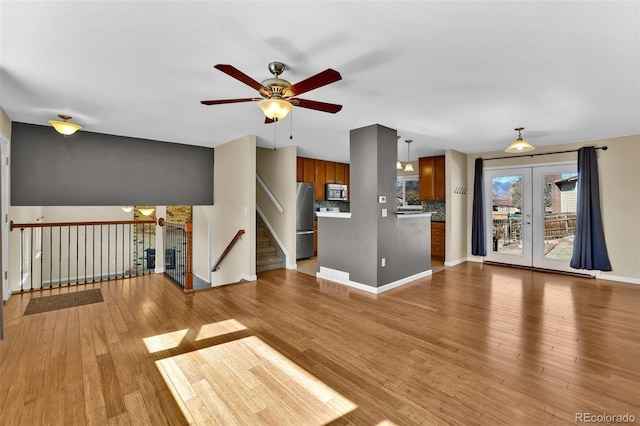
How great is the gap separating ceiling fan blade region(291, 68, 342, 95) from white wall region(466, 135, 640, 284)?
585 cm

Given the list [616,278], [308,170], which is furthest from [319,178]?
[616,278]

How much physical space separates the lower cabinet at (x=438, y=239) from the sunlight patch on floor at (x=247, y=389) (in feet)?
17.8

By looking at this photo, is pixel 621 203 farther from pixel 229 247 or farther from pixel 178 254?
pixel 178 254

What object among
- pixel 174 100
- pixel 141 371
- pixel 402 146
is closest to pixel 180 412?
pixel 141 371

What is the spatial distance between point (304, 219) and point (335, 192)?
1.43 metres

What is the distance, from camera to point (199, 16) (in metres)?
1.84

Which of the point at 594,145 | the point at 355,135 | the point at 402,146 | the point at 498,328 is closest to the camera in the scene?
the point at 498,328

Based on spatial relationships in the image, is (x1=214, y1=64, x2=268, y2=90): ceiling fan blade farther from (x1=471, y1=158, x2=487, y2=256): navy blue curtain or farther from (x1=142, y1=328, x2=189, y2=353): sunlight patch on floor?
(x1=471, y1=158, x2=487, y2=256): navy blue curtain

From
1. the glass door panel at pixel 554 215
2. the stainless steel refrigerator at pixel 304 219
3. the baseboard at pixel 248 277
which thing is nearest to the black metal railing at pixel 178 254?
the baseboard at pixel 248 277

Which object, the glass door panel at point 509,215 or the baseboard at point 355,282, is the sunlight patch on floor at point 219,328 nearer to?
the baseboard at point 355,282

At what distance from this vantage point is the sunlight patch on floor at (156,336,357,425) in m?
1.81

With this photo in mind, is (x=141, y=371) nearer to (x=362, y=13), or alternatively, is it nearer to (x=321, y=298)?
(x=321, y=298)

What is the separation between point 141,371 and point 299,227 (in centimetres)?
447

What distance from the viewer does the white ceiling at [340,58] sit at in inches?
71.0
